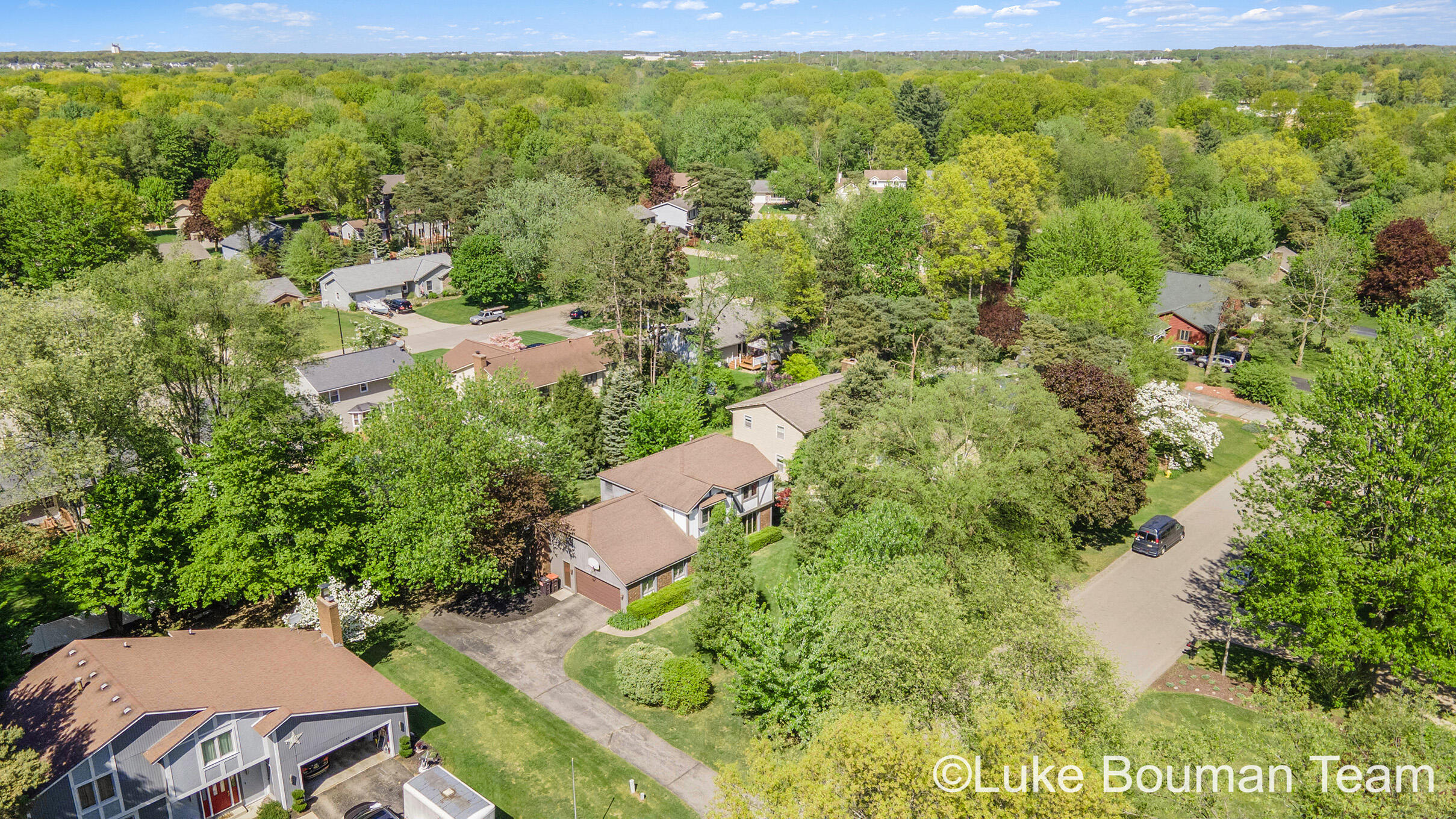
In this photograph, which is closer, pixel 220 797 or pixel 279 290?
pixel 220 797

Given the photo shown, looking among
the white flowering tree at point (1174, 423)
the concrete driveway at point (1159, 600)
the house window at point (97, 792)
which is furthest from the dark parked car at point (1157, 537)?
the house window at point (97, 792)

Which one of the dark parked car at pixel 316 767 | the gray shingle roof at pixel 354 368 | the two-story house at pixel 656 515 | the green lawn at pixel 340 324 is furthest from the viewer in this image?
the green lawn at pixel 340 324

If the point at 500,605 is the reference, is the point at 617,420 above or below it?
above

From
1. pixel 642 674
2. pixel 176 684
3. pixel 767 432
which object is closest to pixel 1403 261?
pixel 767 432

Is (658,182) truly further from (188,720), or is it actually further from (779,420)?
(188,720)

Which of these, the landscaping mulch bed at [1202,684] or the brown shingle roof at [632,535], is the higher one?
the brown shingle roof at [632,535]

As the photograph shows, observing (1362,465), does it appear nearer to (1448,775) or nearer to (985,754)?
(1448,775)

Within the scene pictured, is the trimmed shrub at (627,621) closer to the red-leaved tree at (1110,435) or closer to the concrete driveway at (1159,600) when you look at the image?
the concrete driveway at (1159,600)
